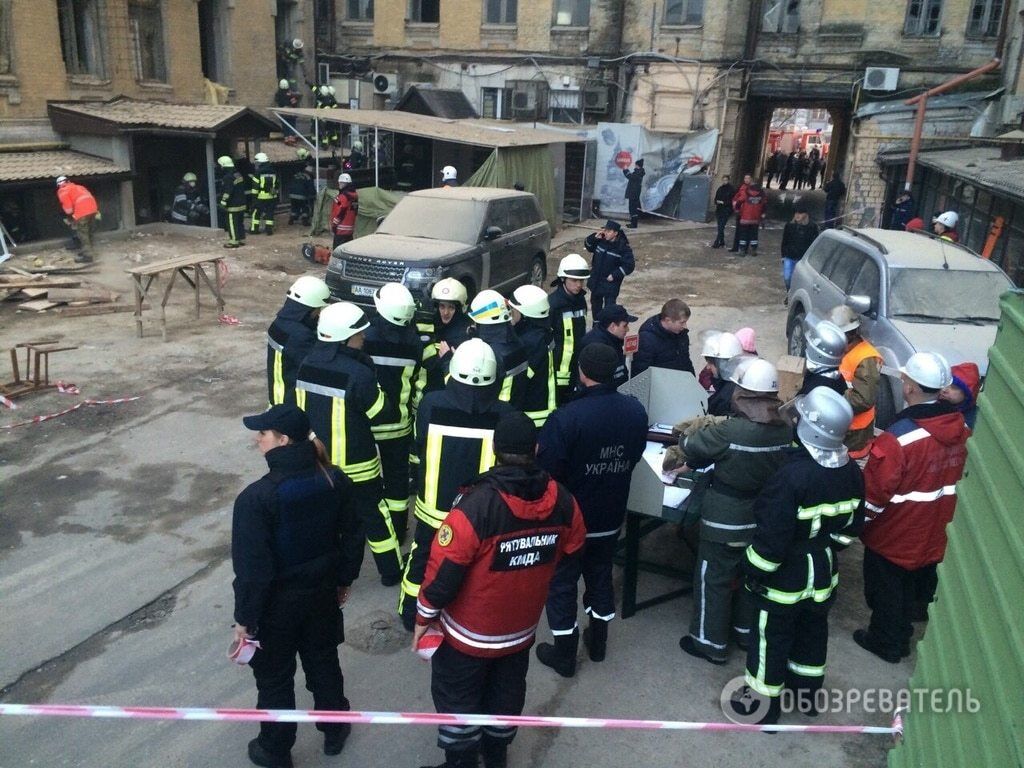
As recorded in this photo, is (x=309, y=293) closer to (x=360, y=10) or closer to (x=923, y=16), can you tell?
(x=923, y=16)

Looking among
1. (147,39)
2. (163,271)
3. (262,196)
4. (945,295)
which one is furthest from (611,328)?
(147,39)

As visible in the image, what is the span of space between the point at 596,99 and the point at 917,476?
2276 centimetres

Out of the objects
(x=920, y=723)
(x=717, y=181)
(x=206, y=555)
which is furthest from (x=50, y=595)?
(x=717, y=181)

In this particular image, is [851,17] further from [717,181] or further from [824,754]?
[824,754]

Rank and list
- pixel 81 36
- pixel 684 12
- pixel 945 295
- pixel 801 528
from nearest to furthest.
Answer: pixel 801 528, pixel 945 295, pixel 81 36, pixel 684 12

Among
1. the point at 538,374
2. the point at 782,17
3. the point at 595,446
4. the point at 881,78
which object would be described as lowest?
the point at 538,374

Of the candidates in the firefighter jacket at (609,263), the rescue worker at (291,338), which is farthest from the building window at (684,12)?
the rescue worker at (291,338)

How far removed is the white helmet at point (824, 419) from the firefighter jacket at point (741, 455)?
37 cm

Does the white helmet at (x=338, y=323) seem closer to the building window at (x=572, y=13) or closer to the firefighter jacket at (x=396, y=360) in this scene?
the firefighter jacket at (x=396, y=360)

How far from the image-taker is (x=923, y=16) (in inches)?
870

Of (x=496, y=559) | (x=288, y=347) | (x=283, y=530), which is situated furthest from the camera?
(x=288, y=347)

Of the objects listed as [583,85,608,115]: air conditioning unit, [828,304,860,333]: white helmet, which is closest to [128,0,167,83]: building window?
[583,85,608,115]: air conditioning unit

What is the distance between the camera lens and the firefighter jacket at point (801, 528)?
373cm

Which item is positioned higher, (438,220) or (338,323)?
(338,323)
